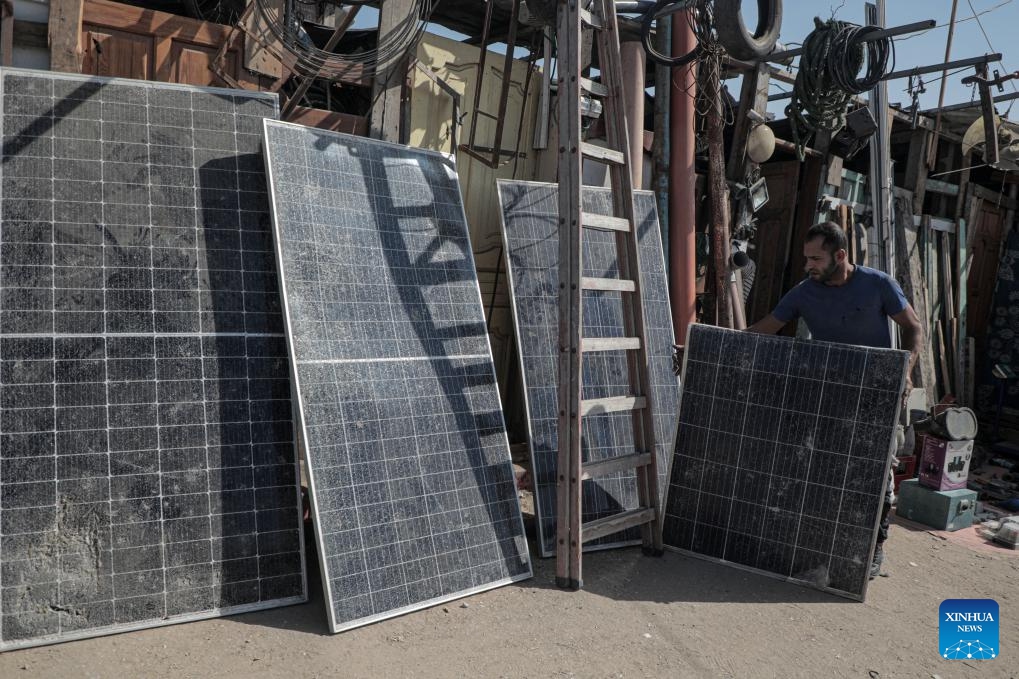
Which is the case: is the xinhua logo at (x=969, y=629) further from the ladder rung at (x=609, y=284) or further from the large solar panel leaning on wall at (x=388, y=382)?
the ladder rung at (x=609, y=284)

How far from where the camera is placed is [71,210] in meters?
3.55

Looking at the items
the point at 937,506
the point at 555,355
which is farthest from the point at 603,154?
the point at 937,506

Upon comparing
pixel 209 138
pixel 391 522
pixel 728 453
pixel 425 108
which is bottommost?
pixel 391 522

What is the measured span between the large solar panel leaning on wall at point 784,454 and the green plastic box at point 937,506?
2100 millimetres

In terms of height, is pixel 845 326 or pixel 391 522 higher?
pixel 845 326

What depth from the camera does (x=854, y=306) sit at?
14.6 ft

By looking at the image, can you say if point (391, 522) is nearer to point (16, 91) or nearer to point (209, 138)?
point (209, 138)

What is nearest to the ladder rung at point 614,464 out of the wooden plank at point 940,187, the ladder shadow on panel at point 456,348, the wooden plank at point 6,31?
the ladder shadow on panel at point 456,348

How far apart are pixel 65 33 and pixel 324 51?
1483 millimetres

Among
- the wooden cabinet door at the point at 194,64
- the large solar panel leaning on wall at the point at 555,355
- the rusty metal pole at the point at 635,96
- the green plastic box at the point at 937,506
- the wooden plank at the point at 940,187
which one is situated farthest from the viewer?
the wooden plank at the point at 940,187

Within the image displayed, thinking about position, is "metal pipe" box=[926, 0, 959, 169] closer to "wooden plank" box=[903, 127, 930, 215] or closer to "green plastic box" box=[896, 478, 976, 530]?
"wooden plank" box=[903, 127, 930, 215]

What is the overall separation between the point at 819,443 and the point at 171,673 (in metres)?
3.55

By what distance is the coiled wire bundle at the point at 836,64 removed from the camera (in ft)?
20.7

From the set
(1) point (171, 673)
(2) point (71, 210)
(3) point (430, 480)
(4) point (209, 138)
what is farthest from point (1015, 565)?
(2) point (71, 210)
